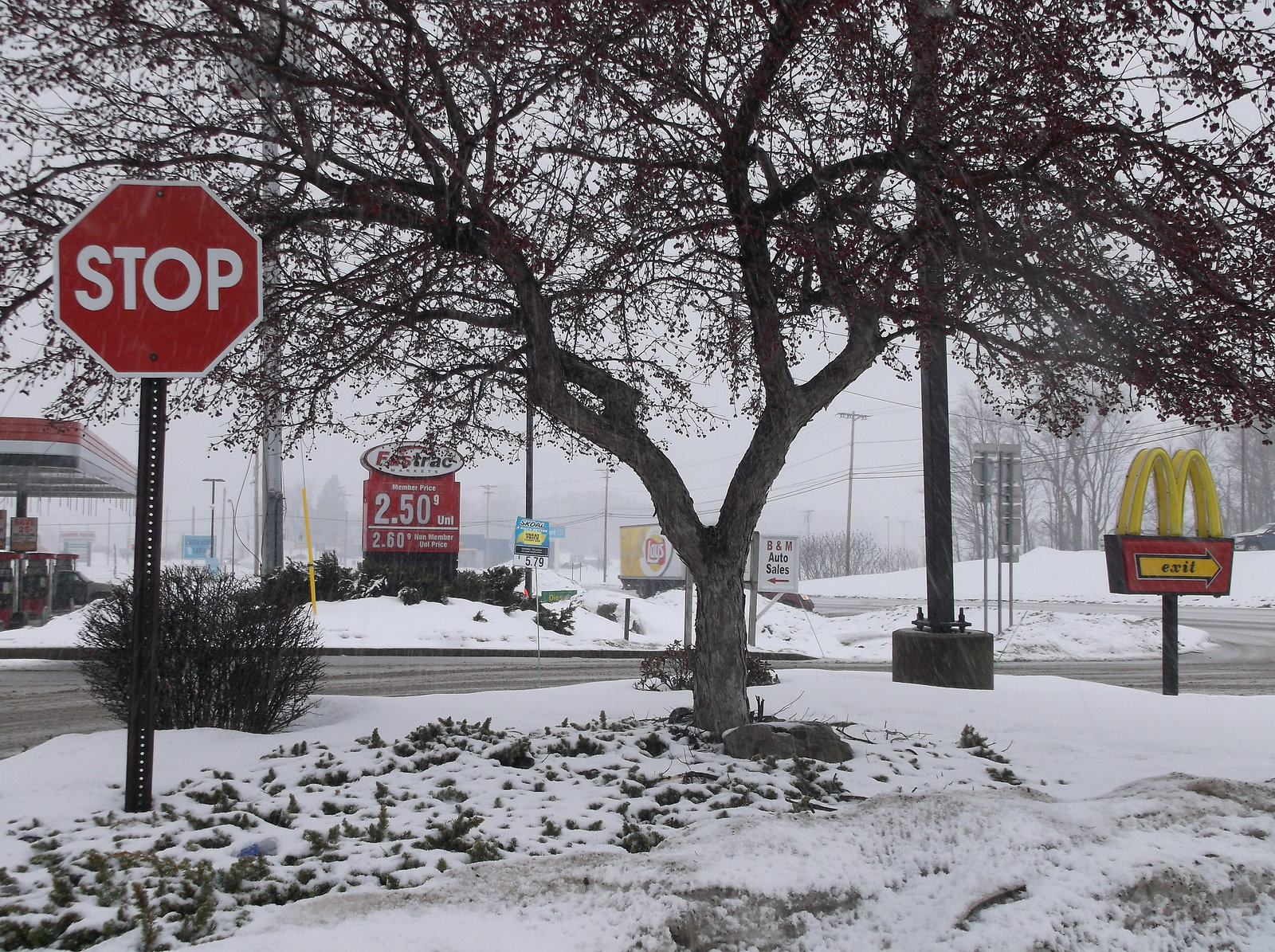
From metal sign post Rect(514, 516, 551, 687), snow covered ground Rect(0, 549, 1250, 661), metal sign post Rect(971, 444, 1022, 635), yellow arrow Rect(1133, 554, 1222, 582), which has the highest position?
metal sign post Rect(971, 444, 1022, 635)

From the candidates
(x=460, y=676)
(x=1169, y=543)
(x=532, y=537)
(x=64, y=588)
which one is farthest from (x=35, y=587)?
(x=1169, y=543)

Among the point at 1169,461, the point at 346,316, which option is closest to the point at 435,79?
the point at 346,316

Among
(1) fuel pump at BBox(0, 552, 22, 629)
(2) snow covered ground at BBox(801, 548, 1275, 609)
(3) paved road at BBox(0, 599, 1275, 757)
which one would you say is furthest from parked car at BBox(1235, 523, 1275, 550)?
(1) fuel pump at BBox(0, 552, 22, 629)

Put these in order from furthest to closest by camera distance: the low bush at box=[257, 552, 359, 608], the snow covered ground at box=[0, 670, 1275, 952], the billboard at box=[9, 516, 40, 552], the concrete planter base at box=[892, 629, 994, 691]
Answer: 1. the billboard at box=[9, 516, 40, 552]
2. the low bush at box=[257, 552, 359, 608]
3. the concrete planter base at box=[892, 629, 994, 691]
4. the snow covered ground at box=[0, 670, 1275, 952]

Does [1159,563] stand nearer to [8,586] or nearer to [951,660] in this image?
[951,660]

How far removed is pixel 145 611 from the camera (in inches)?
177

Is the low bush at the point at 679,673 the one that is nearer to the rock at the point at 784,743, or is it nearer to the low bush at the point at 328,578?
the rock at the point at 784,743

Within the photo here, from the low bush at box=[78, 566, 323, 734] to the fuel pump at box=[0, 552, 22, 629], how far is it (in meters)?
16.7

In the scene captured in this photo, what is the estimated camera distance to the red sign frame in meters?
10.0

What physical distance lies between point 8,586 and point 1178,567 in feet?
74.6

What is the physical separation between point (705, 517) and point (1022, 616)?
51.7ft

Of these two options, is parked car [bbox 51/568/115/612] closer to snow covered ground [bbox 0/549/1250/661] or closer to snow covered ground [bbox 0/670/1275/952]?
snow covered ground [bbox 0/549/1250/661]

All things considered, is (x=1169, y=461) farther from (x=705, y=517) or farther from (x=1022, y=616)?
(x=1022, y=616)

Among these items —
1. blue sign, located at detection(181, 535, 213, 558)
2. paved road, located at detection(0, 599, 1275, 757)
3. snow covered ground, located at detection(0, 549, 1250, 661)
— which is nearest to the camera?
paved road, located at detection(0, 599, 1275, 757)
